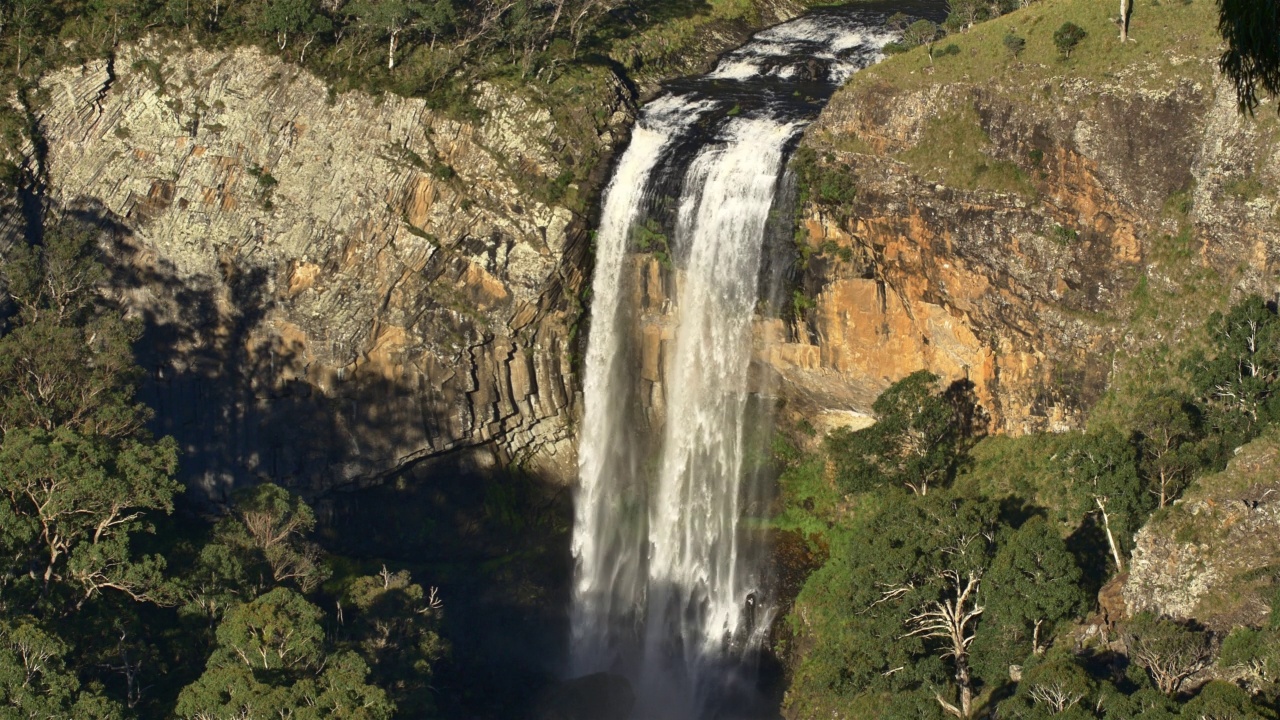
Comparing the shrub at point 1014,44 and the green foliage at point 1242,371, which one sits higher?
the shrub at point 1014,44

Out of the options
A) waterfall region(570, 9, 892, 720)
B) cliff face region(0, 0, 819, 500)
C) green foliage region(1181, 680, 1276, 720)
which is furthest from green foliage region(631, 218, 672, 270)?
green foliage region(1181, 680, 1276, 720)

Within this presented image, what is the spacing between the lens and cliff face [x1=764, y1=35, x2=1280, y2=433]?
166 feet

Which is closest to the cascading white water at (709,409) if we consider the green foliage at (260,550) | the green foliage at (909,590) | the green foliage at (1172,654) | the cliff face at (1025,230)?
the cliff face at (1025,230)

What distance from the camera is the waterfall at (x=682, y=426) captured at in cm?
5822

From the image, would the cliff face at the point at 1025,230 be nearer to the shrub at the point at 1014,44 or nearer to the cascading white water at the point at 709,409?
the shrub at the point at 1014,44

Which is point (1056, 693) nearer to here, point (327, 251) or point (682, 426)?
point (682, 426)

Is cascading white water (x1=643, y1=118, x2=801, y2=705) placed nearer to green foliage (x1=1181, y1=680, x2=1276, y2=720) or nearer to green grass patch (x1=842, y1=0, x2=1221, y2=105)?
green grass patch (x1=842, y1=0, x2=1221, y2=105)

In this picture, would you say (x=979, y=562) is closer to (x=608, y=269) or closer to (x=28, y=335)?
(x=608, y=269)

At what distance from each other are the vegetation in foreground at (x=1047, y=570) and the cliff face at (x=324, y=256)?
53.9 feet

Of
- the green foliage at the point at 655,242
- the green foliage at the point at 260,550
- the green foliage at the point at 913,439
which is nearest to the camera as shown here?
the green foliage at the point at 260,550

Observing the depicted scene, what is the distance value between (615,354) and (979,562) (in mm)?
19032

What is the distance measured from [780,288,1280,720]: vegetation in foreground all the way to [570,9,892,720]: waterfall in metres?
6.42

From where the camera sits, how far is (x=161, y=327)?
60812 mm

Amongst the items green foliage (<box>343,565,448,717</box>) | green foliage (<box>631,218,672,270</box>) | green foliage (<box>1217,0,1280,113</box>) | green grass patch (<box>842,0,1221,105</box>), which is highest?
green foliage (<box>1217,0,1280,113</box>)
